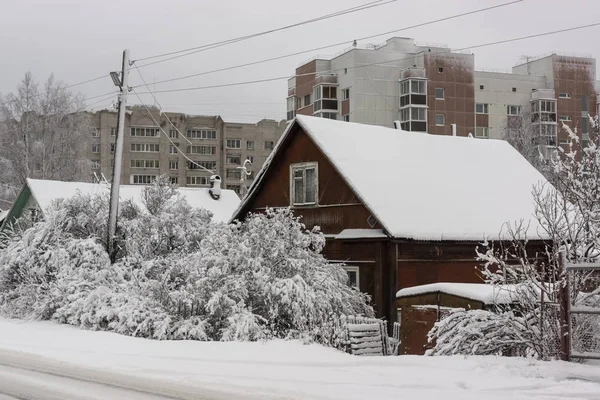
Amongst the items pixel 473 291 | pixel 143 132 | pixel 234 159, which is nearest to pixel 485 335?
pixel 473 291

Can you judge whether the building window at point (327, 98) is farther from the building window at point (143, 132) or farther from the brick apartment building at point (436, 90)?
the building window at point (143, 132)

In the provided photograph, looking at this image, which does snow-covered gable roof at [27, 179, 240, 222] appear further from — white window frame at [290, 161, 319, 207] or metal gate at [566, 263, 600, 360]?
metal gate at [566, 263, 600, 360]

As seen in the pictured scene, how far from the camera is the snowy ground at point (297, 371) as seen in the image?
891cm

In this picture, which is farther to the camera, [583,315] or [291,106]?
[291,106]

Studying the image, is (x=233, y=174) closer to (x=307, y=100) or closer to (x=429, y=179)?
(x=307, y=100)

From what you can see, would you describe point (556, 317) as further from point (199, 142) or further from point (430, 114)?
point (199, 142)

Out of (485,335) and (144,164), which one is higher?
(144,164)

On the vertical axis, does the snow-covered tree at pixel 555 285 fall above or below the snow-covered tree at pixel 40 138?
below

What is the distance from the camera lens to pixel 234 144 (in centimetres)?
9500

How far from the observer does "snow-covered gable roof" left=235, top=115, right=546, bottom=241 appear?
21.1 metres

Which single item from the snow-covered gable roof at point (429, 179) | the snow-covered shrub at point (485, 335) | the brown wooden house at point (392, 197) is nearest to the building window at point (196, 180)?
the brown wooden house at point (392, 197)

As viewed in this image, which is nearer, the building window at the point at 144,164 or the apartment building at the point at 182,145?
the apartment building at the point at 182,145

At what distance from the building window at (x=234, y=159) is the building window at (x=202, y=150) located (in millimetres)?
2087

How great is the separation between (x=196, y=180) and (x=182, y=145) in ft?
16.1
